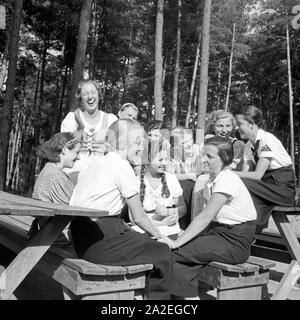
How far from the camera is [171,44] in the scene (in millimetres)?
23141

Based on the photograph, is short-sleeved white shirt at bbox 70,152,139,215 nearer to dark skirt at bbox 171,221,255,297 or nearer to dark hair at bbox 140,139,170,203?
dark skirt at bbox 171,221,255,297

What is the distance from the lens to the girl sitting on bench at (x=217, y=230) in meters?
2.69

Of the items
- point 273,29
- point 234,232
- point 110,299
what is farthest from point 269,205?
point 273,29

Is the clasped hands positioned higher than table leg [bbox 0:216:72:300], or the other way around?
the clasped hands

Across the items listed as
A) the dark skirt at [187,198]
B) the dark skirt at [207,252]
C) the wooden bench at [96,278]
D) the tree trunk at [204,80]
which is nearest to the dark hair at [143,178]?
the dark skirt at [187,198]

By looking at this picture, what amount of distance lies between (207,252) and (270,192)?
3.50 feet

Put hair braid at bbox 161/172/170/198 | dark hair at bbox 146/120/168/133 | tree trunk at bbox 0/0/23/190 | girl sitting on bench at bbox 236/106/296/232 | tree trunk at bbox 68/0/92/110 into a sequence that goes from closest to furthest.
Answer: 1. hair braid at bbox 161/172/170/198
2. girl sitting on bench at bbox 236/106/296/232
3. dark hair at bbox 146/120/168/133
4. tree trunk at bbox 68/0/92/110
5. tree trunk at bbox 0/0/23/190

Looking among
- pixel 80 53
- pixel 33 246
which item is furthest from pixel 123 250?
pixel 80 53

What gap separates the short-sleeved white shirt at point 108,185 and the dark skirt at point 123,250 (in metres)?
0.10

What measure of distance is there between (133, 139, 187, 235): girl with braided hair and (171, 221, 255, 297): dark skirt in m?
0.44

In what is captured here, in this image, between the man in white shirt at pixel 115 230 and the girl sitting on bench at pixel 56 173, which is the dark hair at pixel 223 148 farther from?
the girl sitting on bench at pixel 56 173

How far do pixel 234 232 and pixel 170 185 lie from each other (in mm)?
755

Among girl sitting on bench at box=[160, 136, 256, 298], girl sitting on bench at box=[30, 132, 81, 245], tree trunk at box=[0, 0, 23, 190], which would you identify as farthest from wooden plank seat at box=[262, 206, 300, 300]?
tree trunk at box=[0, 0, 23, 190]

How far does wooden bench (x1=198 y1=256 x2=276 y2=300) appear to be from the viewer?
8.63 feet
